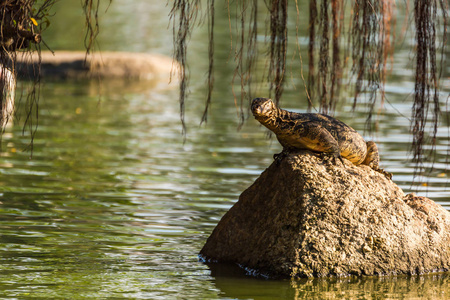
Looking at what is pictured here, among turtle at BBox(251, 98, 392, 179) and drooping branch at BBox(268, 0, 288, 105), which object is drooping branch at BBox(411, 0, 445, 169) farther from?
turtle at BBox(251, 98, 392, 179)

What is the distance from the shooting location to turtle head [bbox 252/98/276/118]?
6773mm

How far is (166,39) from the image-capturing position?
3506 cm

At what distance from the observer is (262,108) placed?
681 centimetres

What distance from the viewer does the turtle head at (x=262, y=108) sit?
6773mm

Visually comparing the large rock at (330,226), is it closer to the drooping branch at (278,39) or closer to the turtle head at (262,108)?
the turtle head at (262,108)

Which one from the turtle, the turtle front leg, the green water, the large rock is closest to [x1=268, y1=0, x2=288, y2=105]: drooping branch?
the turtle

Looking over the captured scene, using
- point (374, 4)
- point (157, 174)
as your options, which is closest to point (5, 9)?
point (374, 4)

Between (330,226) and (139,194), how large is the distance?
4396 mm

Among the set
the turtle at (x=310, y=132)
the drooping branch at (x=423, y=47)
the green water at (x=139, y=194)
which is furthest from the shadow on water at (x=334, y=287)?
the drooping branch at (x=423, y=47)

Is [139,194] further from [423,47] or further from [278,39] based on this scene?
[423,47]

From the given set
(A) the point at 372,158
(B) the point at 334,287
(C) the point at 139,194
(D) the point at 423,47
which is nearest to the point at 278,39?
(D) the point at 423,47

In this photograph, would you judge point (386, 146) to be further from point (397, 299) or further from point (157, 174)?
point (397, 299)

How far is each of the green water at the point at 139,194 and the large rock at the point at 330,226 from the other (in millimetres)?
157

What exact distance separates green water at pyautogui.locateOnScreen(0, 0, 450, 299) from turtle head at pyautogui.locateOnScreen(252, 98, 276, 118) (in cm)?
140
